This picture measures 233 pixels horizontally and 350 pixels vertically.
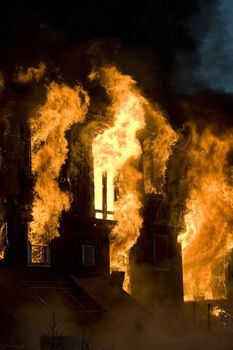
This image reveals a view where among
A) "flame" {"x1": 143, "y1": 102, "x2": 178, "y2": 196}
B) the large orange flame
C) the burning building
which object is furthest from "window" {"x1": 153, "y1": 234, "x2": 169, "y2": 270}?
"flame" {"x1": 143, "y1": 102, "x2": 178, "y2": 196}

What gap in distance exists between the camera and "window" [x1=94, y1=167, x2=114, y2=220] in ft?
90.6

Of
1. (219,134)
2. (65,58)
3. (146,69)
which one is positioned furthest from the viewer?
(219,134)

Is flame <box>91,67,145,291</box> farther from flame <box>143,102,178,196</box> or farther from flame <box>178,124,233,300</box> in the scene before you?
flame <box>178,124,233,300</box>

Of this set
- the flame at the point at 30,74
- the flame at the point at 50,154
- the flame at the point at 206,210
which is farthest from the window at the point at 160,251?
the flame at the point at 30,74

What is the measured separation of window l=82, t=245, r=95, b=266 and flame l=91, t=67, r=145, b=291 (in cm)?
142

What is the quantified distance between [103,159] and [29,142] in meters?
4.71

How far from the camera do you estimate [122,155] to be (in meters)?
28.4

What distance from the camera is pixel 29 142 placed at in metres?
24.4

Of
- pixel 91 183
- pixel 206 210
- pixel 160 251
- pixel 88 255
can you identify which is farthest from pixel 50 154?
pixel 206 210

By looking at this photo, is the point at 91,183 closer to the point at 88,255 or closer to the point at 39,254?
the point at 88,255

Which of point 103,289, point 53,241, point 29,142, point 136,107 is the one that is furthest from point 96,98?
point 103,289

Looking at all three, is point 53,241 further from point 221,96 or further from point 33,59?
point 221,96

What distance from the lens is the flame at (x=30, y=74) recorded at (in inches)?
959

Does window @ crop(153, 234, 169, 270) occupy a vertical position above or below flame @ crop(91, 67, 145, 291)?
below
